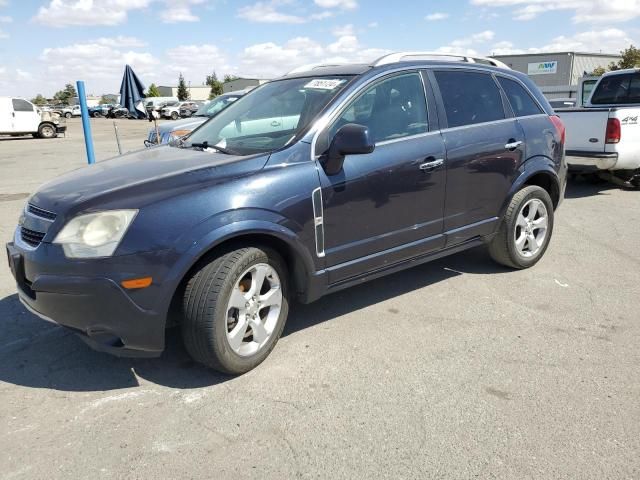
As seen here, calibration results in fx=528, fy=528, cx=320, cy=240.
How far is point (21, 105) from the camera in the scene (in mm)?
23578

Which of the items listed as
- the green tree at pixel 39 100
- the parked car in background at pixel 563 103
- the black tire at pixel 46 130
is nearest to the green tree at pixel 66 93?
the green tree at pixel 39 100

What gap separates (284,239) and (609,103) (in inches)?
378

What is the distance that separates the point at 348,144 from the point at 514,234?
225cm

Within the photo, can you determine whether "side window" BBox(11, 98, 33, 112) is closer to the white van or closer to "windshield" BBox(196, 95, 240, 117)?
the white van

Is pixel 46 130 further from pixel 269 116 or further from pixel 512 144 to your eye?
pixel 512 144

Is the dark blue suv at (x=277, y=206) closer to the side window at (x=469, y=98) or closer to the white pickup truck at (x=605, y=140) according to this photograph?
the side window at (x=469, y=98)

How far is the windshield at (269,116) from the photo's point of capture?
355 centimetres

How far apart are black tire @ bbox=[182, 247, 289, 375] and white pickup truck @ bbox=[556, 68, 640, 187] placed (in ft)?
21.8

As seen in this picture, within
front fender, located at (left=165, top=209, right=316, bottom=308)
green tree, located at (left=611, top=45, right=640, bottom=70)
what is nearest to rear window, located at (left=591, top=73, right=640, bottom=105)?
front fender, located at (left=165, top=209, right=316, bottom=308)

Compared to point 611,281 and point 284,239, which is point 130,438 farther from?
point 611,281

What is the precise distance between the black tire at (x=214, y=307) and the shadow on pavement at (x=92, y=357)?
0.21 meters

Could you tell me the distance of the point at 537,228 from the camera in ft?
16.4

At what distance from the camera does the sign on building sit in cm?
4216

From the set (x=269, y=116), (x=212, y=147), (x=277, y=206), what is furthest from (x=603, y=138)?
(x=277, y=206)
